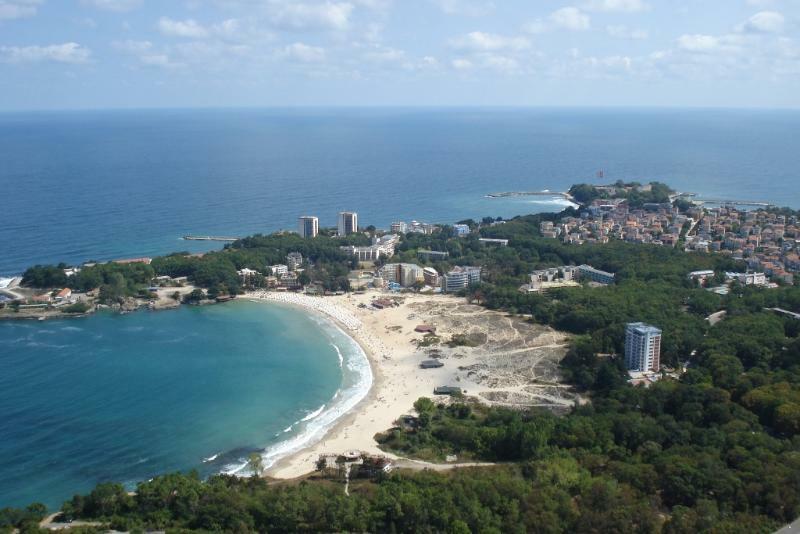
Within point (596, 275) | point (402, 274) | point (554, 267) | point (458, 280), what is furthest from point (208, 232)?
point (596, 275)

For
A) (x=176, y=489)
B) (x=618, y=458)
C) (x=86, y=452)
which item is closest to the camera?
(x=176, y=489)

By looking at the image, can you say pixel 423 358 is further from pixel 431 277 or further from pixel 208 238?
pixel 208 238

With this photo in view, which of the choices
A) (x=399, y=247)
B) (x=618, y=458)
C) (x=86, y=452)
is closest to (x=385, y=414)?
(x=618, y=458)

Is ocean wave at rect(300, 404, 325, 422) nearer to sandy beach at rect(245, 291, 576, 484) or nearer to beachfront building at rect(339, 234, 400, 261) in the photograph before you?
A: sandy beach at rect(245, 291, 576, 484)

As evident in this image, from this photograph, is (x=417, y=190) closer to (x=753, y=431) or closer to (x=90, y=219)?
(x=90, y=219)

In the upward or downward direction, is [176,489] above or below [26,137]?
below

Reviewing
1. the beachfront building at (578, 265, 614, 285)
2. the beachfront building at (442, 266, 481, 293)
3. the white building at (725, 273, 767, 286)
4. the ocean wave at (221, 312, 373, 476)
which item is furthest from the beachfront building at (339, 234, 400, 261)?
the white building at (725, 273, 767, 286)
